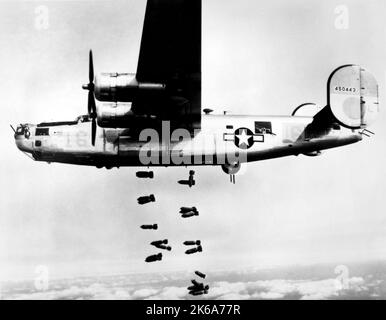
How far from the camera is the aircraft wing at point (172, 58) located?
13.2m

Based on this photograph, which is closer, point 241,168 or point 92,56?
point 92,56

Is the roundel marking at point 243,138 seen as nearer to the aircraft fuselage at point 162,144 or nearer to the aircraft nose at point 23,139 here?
the aircraft fuselage at point 162,144

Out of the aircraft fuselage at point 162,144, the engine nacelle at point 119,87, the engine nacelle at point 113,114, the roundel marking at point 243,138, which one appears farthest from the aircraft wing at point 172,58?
the roundel marking at point 243,138

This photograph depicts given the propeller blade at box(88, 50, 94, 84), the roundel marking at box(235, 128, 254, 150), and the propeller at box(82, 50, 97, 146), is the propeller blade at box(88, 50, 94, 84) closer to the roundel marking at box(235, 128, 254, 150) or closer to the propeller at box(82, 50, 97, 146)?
the propeller at box(82, 50, 97, 146)

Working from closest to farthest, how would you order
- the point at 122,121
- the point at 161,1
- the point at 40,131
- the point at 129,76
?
1. the point at 161,1
2. the point at 129,76
3. the point at 122,121
4. the point at 40,131

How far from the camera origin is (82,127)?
16516mm

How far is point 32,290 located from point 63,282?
1581mm

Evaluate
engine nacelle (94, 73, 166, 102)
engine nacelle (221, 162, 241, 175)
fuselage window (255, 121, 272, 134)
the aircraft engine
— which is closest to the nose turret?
engine nacelle (94, 73, 166, 102)

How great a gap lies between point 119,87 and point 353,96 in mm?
6736

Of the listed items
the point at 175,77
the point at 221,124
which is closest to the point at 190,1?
the point at 175,77

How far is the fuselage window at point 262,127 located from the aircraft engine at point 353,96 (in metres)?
1.83

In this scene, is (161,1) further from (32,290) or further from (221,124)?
(32,290)

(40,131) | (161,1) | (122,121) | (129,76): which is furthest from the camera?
(40,131)
